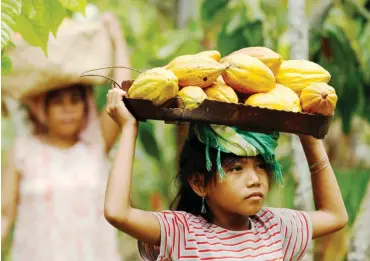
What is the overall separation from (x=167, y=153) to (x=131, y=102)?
262 inches

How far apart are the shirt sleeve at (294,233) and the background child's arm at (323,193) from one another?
44 millimetres

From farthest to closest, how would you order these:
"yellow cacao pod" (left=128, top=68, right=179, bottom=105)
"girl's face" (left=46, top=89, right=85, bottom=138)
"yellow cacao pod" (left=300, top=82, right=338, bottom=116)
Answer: "girl's face" (left=46, top=89, right=85, bottom=138) < "yellow cacao pod" (left=300, top=82, right=338, bottom=116) < "yellow cacao pod" (left=128, top=68, right=179, bottom=105)

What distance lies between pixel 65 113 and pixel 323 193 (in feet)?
7.49

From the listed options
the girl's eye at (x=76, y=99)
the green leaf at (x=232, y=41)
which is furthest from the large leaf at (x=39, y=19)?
the green leaf at (x=232, y=41)

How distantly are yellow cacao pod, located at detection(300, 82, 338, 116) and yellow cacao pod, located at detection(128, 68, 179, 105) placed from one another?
0.41 m

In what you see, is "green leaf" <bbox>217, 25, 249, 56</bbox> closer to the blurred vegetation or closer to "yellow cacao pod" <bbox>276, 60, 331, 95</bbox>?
the blurred vegetation

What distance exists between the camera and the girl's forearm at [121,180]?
2660 millimetres

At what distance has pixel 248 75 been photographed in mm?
2693

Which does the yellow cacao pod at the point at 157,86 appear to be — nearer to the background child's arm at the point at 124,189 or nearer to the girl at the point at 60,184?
the background child's arm at the point at 124,189

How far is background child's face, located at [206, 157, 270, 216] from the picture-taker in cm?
282

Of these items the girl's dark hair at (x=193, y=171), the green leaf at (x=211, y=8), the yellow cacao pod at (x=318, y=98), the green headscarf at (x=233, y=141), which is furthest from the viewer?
the green leaf at (x=211, y=8)

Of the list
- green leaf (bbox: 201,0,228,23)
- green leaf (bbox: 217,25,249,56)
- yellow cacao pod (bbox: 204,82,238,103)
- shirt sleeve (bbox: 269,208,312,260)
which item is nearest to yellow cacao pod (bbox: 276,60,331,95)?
yellow cacao pod (bbox: 204,82,238,103)

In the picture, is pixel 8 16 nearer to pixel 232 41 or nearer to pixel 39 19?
pixel 39 19

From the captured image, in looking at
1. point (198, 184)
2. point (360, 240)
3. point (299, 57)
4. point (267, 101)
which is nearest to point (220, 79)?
point (267, 101)
